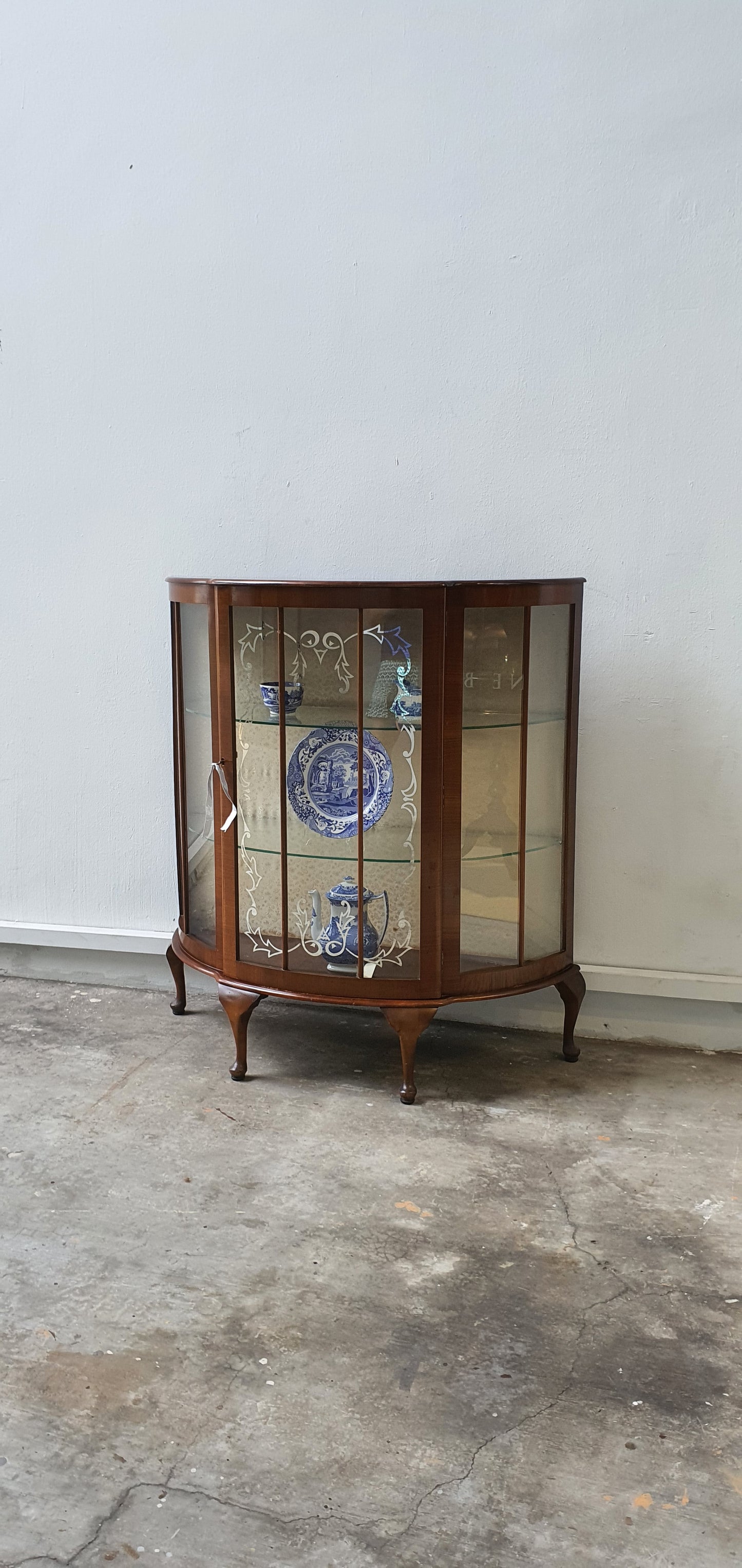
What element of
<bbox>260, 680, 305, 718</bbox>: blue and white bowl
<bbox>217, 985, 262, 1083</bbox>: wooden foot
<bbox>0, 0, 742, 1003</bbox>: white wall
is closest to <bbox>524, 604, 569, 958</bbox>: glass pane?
<bbox>0, 0, 742, 1003</bbox>: white wall

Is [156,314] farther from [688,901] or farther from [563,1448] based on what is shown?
[563,1448]

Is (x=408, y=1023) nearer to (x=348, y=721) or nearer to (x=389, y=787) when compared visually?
(x=389, y=787)

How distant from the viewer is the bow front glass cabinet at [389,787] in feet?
7.29

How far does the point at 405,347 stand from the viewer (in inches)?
102

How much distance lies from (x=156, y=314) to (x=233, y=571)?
0.64m

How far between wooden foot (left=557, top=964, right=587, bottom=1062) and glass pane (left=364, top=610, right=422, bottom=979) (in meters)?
0.40

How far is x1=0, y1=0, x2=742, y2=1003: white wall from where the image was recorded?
2432mm

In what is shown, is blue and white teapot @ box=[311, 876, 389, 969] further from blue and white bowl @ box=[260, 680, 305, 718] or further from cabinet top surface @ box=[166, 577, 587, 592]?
cabinet top surface @ box=[166, 577, 587, 592]

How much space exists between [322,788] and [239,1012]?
1.68ft

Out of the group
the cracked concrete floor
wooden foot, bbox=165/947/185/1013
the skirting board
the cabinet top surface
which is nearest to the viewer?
the cracked concrete floor

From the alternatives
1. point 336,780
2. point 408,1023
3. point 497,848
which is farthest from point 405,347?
point 408,1023

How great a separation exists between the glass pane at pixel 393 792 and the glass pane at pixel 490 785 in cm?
9

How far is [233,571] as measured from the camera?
9.18ft

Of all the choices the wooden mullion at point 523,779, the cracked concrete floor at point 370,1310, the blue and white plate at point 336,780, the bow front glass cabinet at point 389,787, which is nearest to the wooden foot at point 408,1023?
the bow front glass cabinet at point 389,787
